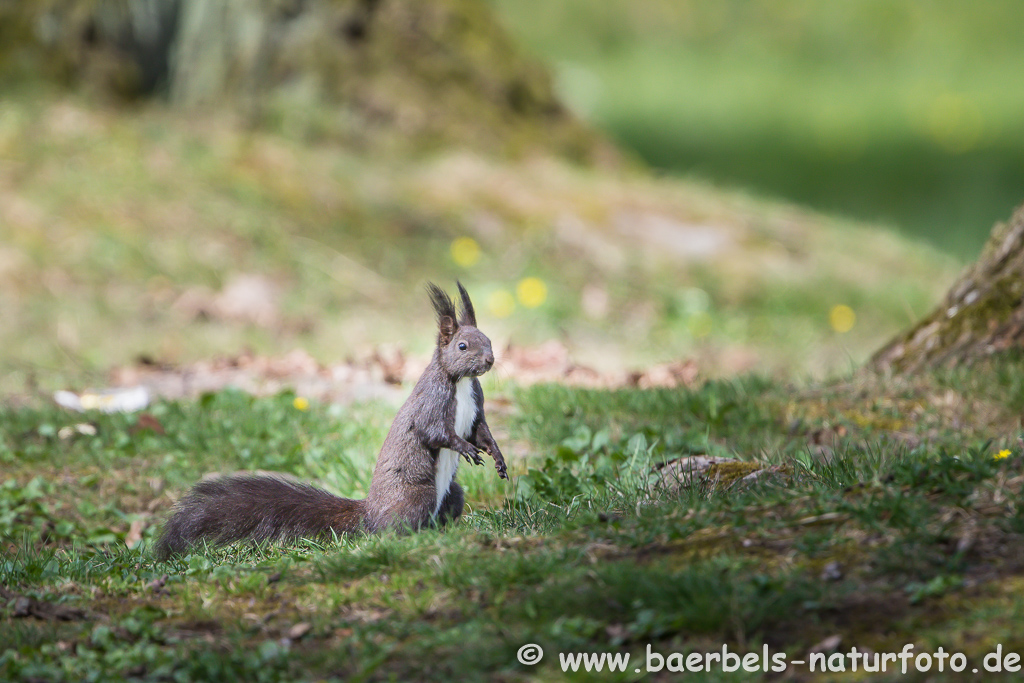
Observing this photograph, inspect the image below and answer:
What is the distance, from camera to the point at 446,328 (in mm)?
3770

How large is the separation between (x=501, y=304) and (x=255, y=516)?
461 centimetres

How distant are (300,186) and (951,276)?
6.07 meters

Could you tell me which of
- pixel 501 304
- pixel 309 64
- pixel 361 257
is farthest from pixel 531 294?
pixel 309 64

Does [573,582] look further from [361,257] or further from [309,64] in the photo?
[309,64]

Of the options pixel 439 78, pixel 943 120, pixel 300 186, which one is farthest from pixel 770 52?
pixel 300 186

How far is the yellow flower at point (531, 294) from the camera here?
830 cm

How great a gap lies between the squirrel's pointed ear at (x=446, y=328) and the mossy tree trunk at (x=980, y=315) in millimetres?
2787

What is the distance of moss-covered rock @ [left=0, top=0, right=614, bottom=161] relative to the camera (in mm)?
10234

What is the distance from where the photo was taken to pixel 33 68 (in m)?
10.0

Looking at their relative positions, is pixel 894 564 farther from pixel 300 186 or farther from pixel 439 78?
pixel 439 78
